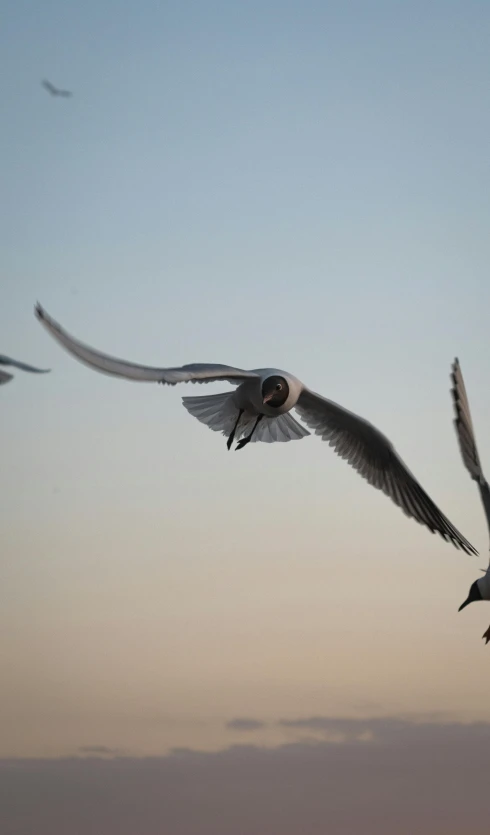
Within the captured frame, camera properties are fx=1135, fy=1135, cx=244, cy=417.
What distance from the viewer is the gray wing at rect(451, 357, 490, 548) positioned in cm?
683

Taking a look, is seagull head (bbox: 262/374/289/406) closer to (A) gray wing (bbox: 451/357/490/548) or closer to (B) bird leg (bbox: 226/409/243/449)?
(B) bird leg (bbox: 226/409/243/449)

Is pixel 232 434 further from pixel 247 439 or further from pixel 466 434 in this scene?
pixel 466 434

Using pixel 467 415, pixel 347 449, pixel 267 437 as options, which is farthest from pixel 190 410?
pixel 467 415

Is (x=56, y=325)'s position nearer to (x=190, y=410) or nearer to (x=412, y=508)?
(x=190, y=410)

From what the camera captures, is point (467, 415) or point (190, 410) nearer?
point (467, 415)

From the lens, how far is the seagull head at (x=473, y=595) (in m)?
7.38

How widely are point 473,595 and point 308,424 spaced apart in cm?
179

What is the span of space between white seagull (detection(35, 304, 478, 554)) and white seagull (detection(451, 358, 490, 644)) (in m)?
0.50

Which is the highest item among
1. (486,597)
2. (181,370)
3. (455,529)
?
(181,370)

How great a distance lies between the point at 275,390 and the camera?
738 cm

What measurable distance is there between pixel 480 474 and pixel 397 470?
55.0 inches

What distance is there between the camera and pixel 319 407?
816 cm

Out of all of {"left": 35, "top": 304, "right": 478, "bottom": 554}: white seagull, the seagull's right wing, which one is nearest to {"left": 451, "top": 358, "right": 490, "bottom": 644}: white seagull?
{"left": 35, "top": 304, "right": 478, "bottom": 554}: white seagull

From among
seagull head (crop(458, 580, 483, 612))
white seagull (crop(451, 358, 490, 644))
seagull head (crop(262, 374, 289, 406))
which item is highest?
seagull head (crop(262, 374, 289, 406))
